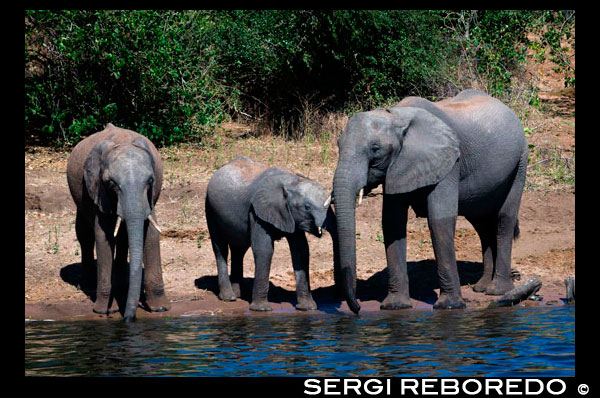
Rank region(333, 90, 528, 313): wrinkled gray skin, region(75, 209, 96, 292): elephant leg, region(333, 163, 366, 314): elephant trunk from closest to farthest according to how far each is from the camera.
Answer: region(333, 163, 366, 314): elephant trunk, region(333, 90, 528, 313): wrinkled gray skin, region(75, 209, 96, 292): elephant leg

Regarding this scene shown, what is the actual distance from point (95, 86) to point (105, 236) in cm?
713

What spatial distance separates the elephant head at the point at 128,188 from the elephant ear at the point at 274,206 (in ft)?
4.06

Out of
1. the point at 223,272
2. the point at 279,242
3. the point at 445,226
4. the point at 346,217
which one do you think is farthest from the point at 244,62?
the point at 346,217

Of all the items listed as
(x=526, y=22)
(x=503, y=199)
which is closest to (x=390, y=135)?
(x=503, y=199)

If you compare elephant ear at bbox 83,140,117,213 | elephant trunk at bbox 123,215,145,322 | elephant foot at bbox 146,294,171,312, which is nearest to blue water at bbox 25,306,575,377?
elephant trunk at bbox 123,215,145,322

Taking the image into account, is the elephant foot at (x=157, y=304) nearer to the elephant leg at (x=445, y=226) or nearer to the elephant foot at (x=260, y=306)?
the elephant foot at (x=260, y=306)

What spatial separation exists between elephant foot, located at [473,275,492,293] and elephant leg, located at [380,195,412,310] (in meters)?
1.22

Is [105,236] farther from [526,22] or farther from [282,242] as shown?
[526,22]

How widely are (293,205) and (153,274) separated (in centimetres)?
182

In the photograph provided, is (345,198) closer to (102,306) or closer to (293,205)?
(293,205)

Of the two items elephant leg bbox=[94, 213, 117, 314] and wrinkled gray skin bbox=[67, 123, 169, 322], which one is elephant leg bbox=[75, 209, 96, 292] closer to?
wrinkled gray skin bbox=[67, 123, 169, 322]

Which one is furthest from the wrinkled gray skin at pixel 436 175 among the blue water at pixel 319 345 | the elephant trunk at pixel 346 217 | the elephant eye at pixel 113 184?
the elephant eye at pixel 113 184

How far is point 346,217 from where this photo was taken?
1098cm

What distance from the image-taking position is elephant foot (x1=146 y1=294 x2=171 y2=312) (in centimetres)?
1208
